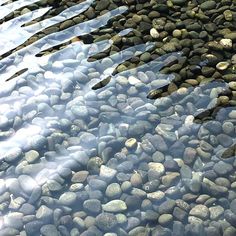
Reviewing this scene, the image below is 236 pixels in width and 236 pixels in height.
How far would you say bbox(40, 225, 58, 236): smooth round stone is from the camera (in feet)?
7.52

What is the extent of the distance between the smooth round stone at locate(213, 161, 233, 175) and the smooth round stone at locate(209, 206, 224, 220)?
0.20 meters

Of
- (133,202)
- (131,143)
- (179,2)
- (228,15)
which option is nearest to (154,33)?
(179,2)

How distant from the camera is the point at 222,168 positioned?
2488mm

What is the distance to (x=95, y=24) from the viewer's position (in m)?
3.35

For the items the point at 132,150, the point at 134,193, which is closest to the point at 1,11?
the point at 132,150

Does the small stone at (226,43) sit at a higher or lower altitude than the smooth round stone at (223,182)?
higher

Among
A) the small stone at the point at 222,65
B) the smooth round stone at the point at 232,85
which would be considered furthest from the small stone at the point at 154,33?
the smooth round stone at the point at 232,85

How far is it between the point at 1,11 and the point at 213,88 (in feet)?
4.97

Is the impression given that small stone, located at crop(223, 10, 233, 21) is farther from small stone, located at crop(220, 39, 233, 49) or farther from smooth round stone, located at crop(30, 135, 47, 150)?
smooth round stone, located at crop(30, 135, 47, 150)

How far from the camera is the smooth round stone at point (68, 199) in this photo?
240 cm

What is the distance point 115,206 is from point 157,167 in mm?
294

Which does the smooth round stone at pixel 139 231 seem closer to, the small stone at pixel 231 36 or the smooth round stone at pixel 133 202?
the smooth round stone at pixel 133 202

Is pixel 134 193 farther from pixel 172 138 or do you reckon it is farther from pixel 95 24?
pixel 95 24

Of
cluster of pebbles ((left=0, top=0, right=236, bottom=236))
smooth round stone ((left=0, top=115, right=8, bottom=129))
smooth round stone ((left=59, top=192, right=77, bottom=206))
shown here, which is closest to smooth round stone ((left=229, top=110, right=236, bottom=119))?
cluster of pebbles ((left=0, top=0, right=236, bottom=236))
